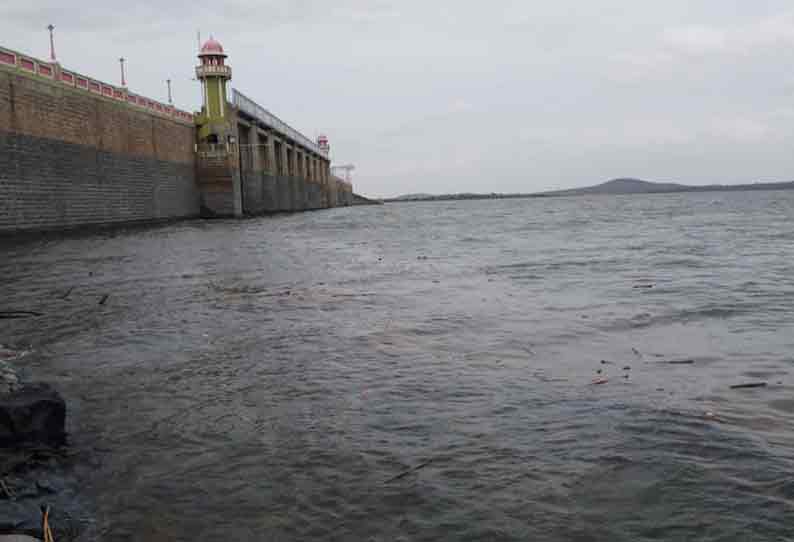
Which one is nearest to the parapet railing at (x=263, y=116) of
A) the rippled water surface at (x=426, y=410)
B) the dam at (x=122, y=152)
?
the dam at (x=122, y=152)

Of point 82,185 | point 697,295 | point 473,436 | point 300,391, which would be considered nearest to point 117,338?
point 300,391

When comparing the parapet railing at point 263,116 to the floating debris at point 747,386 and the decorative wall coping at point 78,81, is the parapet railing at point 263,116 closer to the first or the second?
the decorative wall coping at point 78,81

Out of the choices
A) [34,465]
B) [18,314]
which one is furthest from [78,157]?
→ [34,465]

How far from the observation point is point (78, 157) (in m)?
28.8

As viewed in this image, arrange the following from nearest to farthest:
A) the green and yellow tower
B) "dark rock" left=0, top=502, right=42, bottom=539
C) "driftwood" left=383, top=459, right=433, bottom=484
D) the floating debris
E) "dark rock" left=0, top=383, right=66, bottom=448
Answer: "dark rock" left=0, top=502, right=42, bottom=539, "driftwood" left=383, top=459, right=433, bottom=484, "dark rock" left=0, top=383, right=66, bottom=448, the floating debris, the green and yellow tower

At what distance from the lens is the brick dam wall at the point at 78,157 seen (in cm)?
2375

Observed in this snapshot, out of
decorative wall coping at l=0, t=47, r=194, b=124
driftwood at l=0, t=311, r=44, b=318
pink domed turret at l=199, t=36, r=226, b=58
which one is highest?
pink domed turret at l=199, t=36, r=226, b=58

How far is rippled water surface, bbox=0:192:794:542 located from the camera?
10.3 feet

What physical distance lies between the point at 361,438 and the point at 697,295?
25.9 feet

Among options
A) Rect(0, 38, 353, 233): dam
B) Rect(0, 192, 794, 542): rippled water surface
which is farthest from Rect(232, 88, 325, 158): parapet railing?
Rect(0, 192, 794, 542): rippled water surface

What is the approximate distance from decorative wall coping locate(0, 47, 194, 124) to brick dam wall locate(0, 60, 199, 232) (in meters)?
0.17

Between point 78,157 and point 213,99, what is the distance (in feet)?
65.0

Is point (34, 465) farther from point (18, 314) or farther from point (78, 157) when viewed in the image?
point (78, 157)

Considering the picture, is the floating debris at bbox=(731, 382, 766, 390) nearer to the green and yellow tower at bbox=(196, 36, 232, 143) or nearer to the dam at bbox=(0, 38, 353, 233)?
the dam at bbox=(0, 38, 353, 233)
